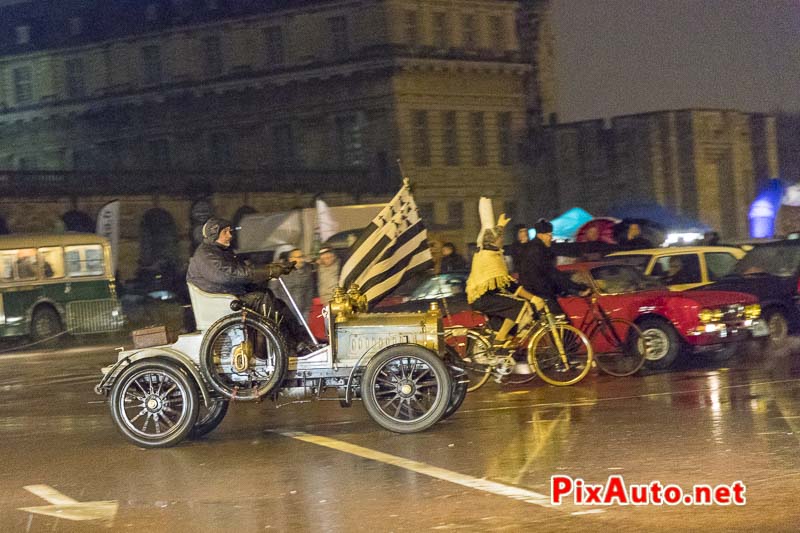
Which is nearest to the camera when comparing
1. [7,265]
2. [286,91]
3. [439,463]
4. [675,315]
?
[439,463]

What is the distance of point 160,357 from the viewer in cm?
1219

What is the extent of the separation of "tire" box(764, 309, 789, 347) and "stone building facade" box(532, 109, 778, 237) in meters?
52.8

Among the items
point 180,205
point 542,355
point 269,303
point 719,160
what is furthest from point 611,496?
point 719,160

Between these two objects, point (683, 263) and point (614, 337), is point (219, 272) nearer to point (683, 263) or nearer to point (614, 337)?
point (614, 337)

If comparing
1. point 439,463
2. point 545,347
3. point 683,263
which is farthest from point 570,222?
point 439,463

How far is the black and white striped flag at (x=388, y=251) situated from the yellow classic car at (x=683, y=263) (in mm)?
6595

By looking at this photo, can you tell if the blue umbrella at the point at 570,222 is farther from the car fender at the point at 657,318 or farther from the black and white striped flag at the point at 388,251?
the black and white striped flag at the point at 388,251

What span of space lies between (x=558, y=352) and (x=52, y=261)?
80.5 ft

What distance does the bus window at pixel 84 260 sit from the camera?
3778 cm

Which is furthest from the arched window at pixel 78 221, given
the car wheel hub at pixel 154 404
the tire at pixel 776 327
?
the car wheel hub at pixel 154 404

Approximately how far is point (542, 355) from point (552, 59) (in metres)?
75.1

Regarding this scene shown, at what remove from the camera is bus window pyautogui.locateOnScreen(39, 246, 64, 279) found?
3706 centimetres

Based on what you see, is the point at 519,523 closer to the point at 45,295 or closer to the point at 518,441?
the point at 518,441

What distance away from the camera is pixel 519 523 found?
27.2ft
